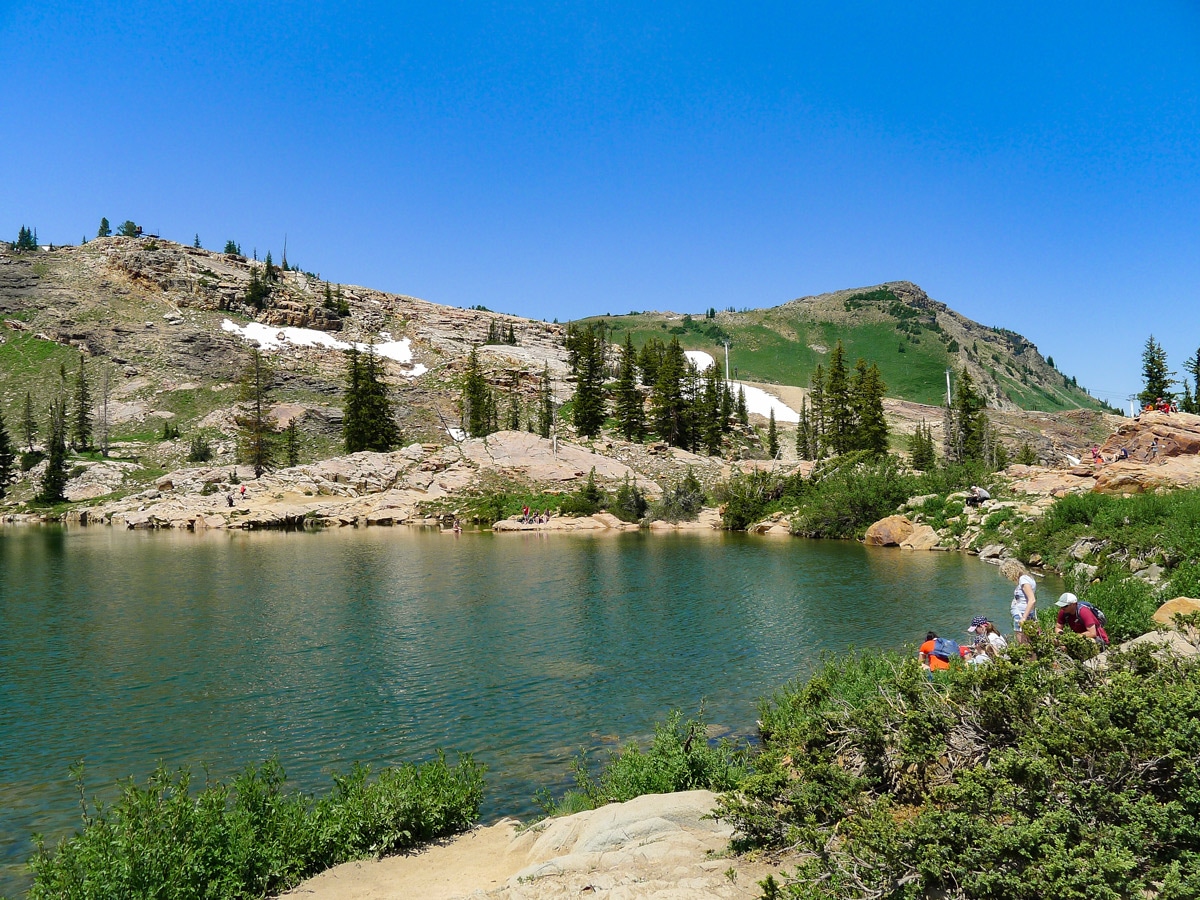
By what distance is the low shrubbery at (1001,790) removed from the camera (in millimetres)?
5367

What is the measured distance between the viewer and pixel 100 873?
669 centimetres

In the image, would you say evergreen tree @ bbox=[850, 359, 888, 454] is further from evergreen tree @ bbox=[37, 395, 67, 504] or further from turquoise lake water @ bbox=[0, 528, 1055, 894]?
evergreen tree @ bbox=[37, 395, 67, 504]

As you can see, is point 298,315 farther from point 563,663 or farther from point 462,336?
point 563,663

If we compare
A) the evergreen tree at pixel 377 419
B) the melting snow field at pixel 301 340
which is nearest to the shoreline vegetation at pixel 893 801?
the evergreen tree at pixel 377 419

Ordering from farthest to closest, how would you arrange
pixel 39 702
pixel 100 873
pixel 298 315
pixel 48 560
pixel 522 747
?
pixel 298 315
pixel 48 560
pixel 39 702
pixel 522 747
pixel 100 873

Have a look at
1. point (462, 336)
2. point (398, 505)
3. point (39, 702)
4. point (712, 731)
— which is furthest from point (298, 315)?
point (712, 731)

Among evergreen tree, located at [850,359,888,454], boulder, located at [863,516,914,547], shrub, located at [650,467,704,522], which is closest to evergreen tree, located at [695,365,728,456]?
evergreen tree, located at [850,359,888,454]

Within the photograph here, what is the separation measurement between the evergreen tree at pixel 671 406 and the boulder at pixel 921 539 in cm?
3844

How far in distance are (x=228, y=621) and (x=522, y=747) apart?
14.2 meters

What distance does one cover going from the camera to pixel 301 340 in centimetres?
10606

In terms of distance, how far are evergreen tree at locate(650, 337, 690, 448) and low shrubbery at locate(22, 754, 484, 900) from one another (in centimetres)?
7110

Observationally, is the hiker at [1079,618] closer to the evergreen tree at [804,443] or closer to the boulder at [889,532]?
the boulder at [889,532]

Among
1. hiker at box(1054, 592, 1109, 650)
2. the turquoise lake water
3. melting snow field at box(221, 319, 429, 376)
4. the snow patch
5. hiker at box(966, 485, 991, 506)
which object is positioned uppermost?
melting snow field at box(221, 319, 429, 376)

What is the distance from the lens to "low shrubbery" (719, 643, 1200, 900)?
211 inches
